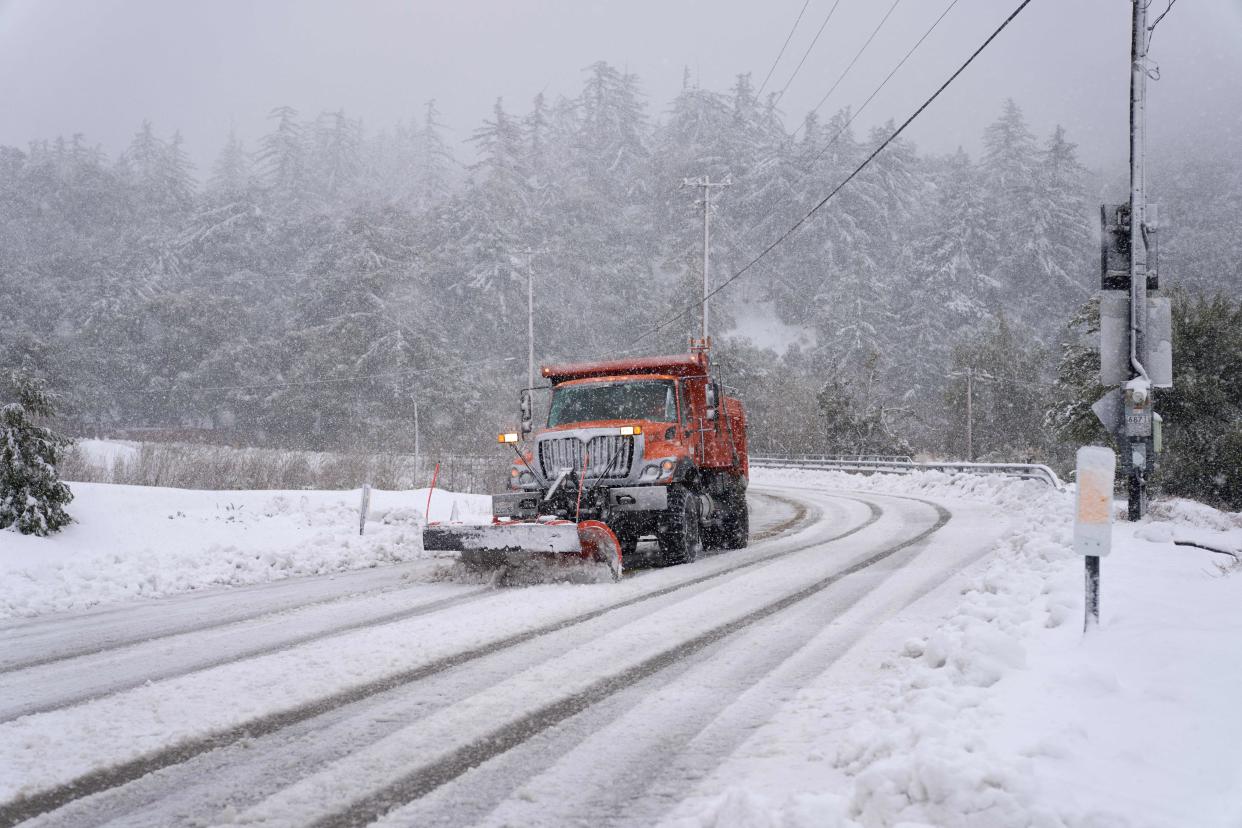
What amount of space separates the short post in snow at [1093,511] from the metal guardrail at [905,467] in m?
15.4

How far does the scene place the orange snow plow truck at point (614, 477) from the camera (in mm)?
9250

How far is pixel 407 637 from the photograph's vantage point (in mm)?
6484

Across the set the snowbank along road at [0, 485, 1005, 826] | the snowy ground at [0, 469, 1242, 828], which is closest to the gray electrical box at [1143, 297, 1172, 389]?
the snowy ground at [0, 469, 1242, 828]

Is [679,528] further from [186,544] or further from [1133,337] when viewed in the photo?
[1133,337]

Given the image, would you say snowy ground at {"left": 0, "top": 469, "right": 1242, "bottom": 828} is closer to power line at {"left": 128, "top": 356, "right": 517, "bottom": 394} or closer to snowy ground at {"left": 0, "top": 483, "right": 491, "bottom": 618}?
snowy ground at {"left": 0, "top": 483, "right": 491, "bottom": 618}

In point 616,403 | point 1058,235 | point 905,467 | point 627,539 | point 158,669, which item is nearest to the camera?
point 158,669

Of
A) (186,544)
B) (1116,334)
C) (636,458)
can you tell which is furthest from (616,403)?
(1116,334)

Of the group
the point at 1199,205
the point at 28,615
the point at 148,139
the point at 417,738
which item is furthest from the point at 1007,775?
the point at 148,139

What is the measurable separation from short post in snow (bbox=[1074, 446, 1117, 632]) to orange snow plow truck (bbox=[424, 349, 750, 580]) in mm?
4991

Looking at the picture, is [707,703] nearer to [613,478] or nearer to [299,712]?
[299,712]

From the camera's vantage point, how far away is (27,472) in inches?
416

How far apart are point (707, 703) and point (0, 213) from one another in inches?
3613

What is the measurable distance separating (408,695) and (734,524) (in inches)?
326

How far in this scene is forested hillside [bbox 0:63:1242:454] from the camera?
5512 centimetres
